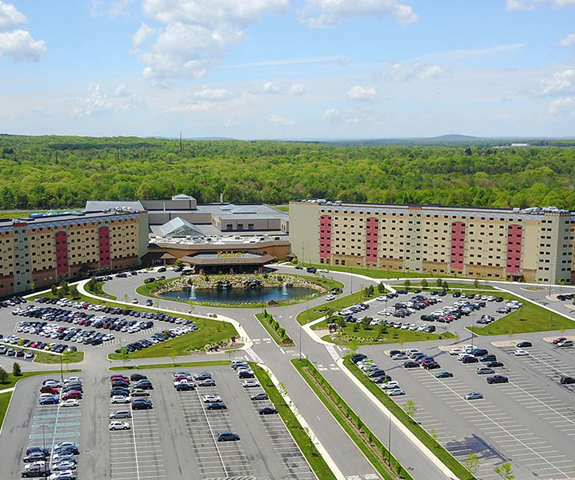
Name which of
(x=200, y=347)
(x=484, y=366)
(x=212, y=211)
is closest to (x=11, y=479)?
(x=200, y=347)

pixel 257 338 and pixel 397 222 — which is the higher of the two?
pixel 397 222

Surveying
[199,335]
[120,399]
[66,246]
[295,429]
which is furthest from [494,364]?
[66,246]

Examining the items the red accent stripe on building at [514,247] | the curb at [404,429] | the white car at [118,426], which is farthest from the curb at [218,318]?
the red accent stripe on building at [514,247]

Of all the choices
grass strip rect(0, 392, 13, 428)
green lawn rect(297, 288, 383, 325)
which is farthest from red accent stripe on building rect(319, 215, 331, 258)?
grass strip rect(0, 392, 13, 428)

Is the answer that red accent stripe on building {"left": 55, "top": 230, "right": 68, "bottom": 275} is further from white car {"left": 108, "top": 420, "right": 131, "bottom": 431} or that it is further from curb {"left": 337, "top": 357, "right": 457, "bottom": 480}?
white car {"left": 108, "top": 420, "right": 131, "bottom": 431}

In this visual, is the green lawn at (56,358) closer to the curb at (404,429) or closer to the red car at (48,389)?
the red car at (48,389)

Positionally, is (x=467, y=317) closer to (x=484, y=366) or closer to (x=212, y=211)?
(x=484, y=366)

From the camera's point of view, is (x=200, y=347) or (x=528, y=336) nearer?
(x=200, y=347)
